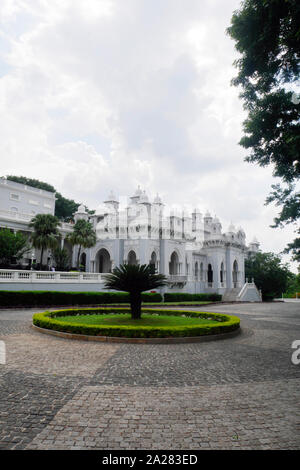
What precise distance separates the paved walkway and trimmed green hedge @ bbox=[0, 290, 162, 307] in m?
12.4

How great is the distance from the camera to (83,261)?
4347 cm

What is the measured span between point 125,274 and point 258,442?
9788 millimetres

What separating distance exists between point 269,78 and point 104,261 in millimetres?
33156

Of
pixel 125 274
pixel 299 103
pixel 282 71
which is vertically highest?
pixel 282 71

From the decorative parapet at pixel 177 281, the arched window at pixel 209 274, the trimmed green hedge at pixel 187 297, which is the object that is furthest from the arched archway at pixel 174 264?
the arched window at pixel 209 274

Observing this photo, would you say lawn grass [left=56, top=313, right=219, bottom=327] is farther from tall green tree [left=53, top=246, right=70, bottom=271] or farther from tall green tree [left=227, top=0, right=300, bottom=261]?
tall green tree [left=53, top=246, right=70, bottom=271]

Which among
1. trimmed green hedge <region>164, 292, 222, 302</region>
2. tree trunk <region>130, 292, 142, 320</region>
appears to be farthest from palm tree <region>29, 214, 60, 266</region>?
tree trunk <region>130, 292, 142, 320</region>

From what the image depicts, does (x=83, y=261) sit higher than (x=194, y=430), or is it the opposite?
(x=83, y=261)

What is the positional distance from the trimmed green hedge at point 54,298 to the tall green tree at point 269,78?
1595 centimetres

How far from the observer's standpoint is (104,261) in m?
41.9

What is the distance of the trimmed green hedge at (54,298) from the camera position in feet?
64.3

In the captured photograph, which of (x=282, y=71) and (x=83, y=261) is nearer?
(x=282, y=71)
